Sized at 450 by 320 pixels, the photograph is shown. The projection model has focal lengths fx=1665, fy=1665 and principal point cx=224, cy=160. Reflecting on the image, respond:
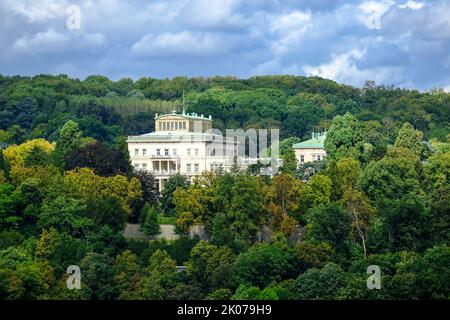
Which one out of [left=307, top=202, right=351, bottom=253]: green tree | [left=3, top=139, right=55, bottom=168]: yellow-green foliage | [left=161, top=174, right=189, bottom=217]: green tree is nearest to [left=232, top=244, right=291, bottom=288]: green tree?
[left=307, top=202, right=351, bottom=253]: green tree

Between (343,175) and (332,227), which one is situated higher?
(343,175)

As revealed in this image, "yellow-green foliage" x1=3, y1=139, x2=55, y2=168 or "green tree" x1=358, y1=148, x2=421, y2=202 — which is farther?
"yellow-green foliage" x1=3, y1=139, x2=55, y2=168

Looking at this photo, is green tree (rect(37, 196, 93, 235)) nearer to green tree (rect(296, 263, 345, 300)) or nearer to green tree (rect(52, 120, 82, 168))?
green tree (rect(52, 120, 82, 168))

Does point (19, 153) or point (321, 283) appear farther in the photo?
point (19, 153)

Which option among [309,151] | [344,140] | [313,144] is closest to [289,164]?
[344,140]

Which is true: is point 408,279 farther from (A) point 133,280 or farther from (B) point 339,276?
(A) point 133,280

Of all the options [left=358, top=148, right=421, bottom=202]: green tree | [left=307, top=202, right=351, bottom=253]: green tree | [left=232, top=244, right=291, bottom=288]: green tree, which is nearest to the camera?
[left=232, top=244, right=291, bottom=288]: green tree

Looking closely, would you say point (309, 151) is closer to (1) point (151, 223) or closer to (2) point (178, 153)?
(2) point (178, 153)

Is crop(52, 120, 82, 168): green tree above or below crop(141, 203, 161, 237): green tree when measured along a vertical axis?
above
